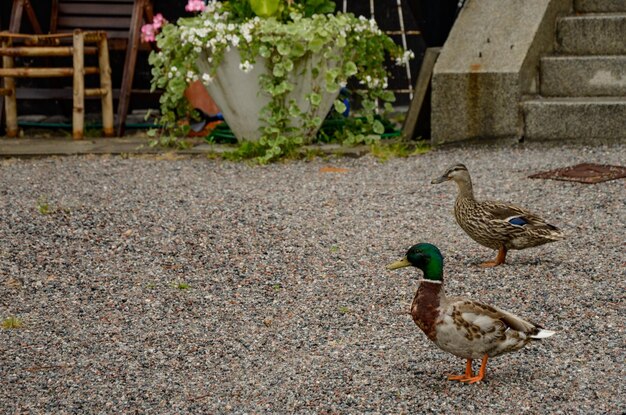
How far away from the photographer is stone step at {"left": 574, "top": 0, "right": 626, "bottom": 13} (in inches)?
353

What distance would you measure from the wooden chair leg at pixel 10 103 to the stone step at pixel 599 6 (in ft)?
15.6

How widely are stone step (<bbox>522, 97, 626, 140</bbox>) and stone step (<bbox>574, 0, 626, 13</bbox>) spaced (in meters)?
1.23

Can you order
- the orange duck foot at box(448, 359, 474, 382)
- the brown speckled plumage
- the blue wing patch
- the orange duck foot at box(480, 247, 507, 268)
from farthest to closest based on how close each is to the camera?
the orange duck foot at box(480, 247, 507, 268), the blue wing patch, the orange duck foot at box(448, 359, 474, 382), the brown speckled plumage

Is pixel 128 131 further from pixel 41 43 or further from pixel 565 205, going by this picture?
pixel 565 205

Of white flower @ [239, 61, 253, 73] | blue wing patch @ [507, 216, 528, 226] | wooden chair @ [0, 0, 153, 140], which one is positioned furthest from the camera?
wooden chair @ [0, 0, 153, 140]

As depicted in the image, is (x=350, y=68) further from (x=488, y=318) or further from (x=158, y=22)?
(x=488, y=318)

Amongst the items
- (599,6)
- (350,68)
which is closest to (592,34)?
(599,6)

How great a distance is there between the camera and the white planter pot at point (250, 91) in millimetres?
8117

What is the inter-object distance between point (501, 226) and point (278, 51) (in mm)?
3280

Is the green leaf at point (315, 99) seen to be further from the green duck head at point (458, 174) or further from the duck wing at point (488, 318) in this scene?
the duck wing at point (488, 318)

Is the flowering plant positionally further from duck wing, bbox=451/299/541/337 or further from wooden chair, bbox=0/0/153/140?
duck wing, bbox=451/299/541/337

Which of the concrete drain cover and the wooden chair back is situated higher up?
the wooden chair back

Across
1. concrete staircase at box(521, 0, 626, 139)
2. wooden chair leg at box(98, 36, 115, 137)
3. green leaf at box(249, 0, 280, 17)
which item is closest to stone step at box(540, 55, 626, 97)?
concrete staircase at box(521, 0, 626, 139)

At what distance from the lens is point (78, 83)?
345 inches
